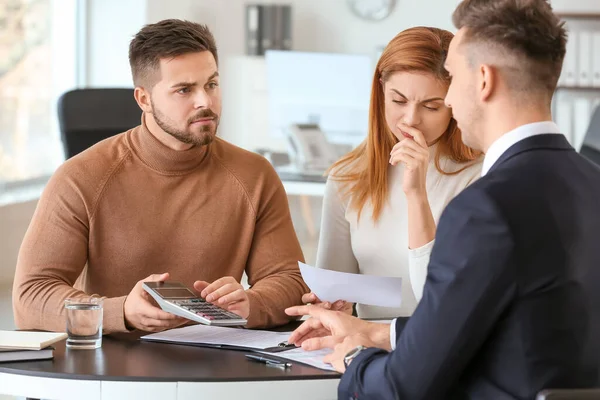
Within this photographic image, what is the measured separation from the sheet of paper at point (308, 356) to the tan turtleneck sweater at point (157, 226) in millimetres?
283

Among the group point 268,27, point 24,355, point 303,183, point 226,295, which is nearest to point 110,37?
point 268,27

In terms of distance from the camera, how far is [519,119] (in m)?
1.43

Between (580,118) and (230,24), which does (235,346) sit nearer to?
(580,118)

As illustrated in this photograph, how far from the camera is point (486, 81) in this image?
144 cm

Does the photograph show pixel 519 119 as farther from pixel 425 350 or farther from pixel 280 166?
pixel 280 166

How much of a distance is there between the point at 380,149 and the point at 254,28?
4296mm

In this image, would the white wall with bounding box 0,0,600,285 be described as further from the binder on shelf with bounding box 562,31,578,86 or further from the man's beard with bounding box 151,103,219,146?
the man's beard with bounding box 151,103,219,146

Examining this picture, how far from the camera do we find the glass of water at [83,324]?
181 cm

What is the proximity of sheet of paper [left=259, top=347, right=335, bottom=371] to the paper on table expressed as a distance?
0.46ft

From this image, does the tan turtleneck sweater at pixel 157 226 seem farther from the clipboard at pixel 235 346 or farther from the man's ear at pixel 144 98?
the clipboard at pixel 235 346

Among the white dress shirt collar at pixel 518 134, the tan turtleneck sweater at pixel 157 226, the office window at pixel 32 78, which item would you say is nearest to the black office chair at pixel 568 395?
the white dress shirt collar at pixel 518 134

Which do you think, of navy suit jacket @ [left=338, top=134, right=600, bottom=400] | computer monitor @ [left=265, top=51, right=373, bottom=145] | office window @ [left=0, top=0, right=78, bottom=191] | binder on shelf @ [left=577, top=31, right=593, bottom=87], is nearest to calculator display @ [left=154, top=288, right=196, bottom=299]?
navy suit jacket @ [left=338, top=134, right=600, bottom=400]

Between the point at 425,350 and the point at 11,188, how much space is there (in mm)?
4831

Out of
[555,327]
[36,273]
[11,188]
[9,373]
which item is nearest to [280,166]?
[11,188]
